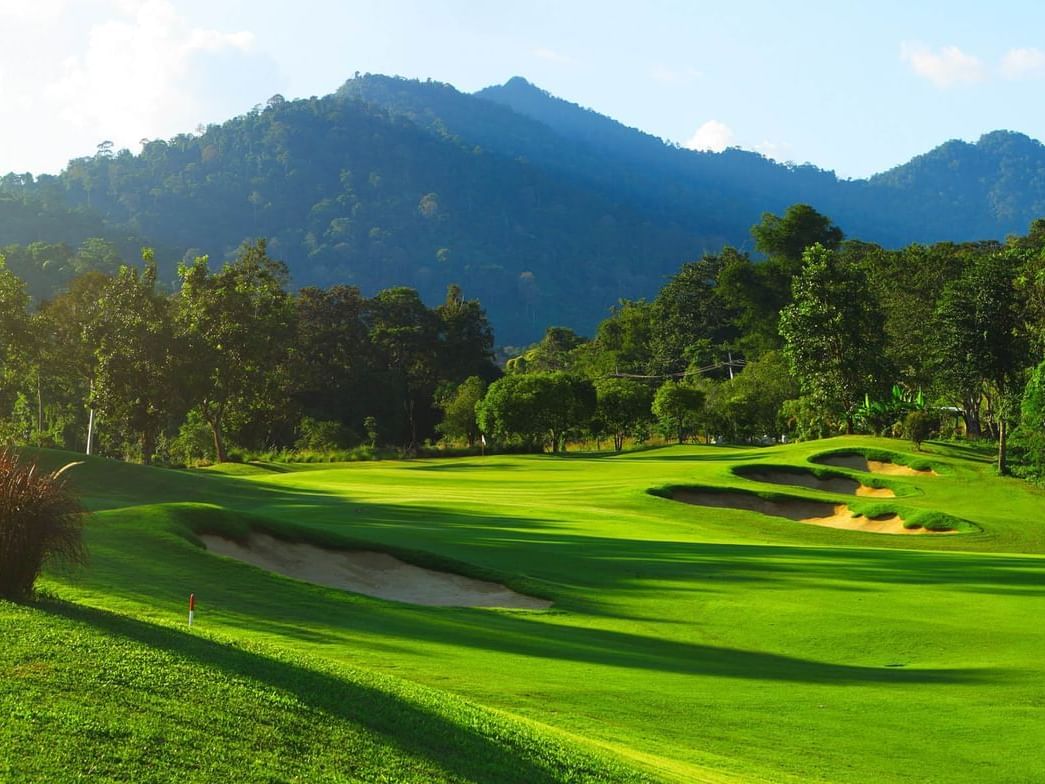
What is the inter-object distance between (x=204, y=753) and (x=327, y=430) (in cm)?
8509

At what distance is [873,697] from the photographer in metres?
14.1

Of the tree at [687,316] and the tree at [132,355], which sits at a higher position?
the tree at [687,316]

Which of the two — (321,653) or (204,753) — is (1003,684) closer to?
(321,653)

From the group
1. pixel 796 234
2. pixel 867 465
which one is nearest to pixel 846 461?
pixel 867 465

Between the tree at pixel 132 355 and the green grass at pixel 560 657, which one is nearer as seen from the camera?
the green grass at pixel 560 657

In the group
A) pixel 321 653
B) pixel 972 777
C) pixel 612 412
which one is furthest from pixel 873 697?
pixel 612 412

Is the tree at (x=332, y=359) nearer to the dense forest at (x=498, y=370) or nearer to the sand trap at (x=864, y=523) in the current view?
the dense forest at (x=498, y=370)

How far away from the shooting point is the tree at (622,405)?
3548 inches

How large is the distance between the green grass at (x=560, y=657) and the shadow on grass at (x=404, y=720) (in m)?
0.03

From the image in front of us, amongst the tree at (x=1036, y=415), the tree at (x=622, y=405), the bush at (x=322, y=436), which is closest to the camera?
the tree at (x=1036, y=415)

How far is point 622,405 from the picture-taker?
296 ft

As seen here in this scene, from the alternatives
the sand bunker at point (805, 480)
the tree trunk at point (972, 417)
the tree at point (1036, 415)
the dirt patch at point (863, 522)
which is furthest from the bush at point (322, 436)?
the tree at point (1036, 415)

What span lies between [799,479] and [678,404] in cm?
3350

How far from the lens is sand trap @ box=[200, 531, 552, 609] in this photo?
2022 centimetres
